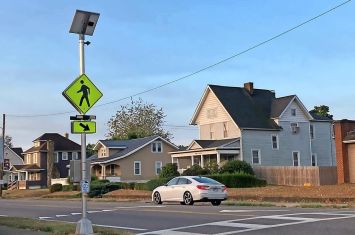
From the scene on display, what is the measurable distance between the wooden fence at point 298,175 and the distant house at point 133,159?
19.9 meters

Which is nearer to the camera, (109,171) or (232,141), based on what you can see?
(232,141)

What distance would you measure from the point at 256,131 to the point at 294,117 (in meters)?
5.10

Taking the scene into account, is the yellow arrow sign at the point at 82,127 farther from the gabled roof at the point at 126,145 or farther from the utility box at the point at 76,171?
the gabled roof at the point at 126,145

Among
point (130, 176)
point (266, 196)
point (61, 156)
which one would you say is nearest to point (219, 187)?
point (266, 196)

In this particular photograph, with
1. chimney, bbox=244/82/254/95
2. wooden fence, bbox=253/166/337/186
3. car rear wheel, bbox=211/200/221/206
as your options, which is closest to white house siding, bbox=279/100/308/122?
chimney, bbox=244/82/254/95

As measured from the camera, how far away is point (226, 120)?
52.3 meters

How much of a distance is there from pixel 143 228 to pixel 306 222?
4.44 metres

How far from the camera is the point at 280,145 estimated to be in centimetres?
5359

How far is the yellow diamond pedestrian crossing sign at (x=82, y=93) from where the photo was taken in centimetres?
1291

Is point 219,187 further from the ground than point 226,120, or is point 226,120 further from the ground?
point 226,120

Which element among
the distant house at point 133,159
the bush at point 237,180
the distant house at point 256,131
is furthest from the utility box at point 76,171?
the distant house at point 133,159

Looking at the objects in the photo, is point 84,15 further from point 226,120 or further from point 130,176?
point 130,176

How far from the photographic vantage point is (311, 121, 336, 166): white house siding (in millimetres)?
56531

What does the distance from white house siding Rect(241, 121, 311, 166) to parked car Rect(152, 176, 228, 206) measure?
23927mm
